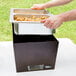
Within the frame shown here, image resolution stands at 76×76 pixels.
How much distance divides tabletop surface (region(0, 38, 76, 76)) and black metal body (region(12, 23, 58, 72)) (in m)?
0.04

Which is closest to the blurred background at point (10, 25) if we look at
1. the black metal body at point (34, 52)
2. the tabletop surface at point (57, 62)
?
the tabletop surface at point (57, 62)

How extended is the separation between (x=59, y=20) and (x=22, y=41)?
25cm

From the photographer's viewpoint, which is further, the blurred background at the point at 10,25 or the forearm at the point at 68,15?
the blurred background at the point at 10,25

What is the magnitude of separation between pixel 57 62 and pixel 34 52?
0.75ft

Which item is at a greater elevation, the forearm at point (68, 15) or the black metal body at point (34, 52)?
the forearm at point (68, 15)

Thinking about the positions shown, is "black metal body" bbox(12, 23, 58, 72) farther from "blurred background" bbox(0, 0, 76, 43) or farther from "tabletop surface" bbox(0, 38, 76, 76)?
"blurred background" bbox(0, 0, 76, 43)

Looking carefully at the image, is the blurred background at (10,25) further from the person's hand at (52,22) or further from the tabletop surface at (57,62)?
the person's hand at (52,22)

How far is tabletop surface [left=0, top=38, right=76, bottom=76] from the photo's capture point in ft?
4.21

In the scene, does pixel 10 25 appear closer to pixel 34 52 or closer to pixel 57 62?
pixel 57 62

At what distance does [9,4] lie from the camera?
5250 millimetres

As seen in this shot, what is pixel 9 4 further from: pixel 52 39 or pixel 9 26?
pixel 52 39

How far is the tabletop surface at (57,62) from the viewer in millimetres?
1283

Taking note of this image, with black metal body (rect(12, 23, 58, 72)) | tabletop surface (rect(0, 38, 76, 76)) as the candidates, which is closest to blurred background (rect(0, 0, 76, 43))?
tabletop surface (rect(0, 38, 76, 76))

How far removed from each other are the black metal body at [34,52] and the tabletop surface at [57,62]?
0.04 m
